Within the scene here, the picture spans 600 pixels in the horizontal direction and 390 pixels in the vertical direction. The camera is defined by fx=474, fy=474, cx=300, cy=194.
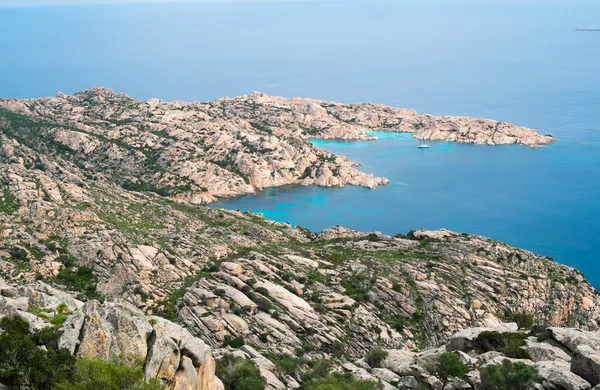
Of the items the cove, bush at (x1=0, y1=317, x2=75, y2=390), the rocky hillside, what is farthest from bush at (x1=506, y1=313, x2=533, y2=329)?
the rocky hillside

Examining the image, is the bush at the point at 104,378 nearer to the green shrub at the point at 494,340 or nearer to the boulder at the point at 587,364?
the boulder at the point at 587,364

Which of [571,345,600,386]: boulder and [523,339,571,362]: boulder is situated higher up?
[571,345,600,386]: boulder

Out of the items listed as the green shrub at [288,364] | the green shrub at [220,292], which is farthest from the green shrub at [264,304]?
the green shrub at [288,364]

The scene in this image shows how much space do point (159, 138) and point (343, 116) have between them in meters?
67.3

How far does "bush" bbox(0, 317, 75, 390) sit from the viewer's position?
44.8 ft

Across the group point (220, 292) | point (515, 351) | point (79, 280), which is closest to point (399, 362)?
point (515, 351)

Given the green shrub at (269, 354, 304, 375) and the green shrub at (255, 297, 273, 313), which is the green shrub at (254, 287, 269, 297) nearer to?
the green shrub at (255, 297, 273, 313)

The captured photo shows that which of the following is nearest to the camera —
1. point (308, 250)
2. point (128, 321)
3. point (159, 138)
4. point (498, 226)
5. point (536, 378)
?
point (128, 321)

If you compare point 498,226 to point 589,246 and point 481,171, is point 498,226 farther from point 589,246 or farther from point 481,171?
point 481,171

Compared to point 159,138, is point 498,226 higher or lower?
lower

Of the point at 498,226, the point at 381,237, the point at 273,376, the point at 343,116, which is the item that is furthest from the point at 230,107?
the point at 273,376

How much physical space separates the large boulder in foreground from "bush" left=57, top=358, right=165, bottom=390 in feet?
4.78

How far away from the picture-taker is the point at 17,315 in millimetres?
17016

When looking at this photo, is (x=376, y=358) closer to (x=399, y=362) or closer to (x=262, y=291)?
(x=399, y=362)
